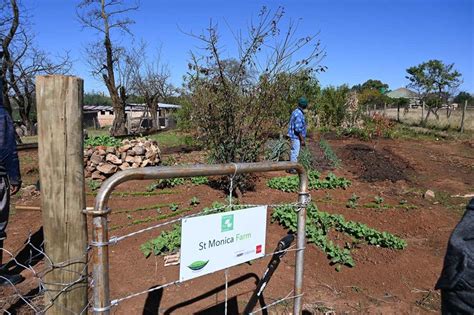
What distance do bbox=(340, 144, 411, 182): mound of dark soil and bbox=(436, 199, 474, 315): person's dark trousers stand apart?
23.9ft

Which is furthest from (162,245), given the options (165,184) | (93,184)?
(93,184)

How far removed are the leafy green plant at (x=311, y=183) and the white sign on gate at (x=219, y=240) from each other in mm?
4742

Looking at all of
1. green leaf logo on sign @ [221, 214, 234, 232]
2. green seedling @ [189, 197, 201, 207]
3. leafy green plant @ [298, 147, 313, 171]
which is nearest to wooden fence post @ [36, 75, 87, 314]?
green leaf logo on sign @ [221, 214, 234, 232]

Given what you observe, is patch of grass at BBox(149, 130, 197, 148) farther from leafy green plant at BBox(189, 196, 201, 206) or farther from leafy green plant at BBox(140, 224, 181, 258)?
leafy green plant at BBox(140, 224, 181, 258)

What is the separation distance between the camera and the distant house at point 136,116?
1351 inches

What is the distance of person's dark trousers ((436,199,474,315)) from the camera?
1668 millimetres

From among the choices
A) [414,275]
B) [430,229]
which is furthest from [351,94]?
[414,275]

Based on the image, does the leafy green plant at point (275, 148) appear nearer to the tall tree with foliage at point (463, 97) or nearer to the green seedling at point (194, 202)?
the green seedling at point (194, 202)

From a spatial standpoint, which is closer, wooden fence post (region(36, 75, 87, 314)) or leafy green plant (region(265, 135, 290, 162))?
wooden fence post (region(36, 75, 87, 314))

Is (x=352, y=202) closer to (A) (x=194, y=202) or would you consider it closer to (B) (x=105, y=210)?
(A) (x=194, y=202)

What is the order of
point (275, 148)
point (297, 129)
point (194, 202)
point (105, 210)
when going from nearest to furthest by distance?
point (105, 210) < point (194, 202) < point (275, 148) < point (297, 129)

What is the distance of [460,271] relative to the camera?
169 centimetres

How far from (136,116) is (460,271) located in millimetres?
46602

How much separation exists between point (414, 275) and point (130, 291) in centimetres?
292
